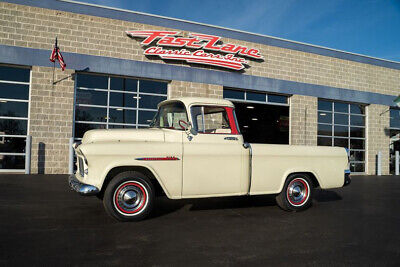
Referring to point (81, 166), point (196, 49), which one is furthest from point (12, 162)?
point (196, 49)

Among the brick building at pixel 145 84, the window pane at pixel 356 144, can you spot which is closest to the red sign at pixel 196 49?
the brick building at pixel 145 84

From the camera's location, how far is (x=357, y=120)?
18281 millimetres

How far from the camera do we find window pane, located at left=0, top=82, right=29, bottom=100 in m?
12.1

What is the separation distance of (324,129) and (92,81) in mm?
11860

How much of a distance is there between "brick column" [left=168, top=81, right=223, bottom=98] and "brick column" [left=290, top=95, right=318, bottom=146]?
4.18 metres

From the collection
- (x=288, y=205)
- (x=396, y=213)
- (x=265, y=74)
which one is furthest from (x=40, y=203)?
(x=265, y=74)

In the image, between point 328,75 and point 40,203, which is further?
point 328,75

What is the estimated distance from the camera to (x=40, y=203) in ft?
21.2

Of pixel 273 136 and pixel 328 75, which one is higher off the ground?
pixel 328 75

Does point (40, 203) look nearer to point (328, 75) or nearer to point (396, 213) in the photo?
point (396, 213)

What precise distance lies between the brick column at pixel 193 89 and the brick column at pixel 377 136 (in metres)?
9.51

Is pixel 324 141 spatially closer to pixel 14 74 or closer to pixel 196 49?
pixel 196 49

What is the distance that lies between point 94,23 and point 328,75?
1199cm

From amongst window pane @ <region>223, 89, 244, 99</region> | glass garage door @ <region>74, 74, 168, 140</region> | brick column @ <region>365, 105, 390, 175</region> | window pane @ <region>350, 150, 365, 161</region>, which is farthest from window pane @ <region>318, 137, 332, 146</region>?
glass garage door @ <region>74, 74, 168, 140</region>
